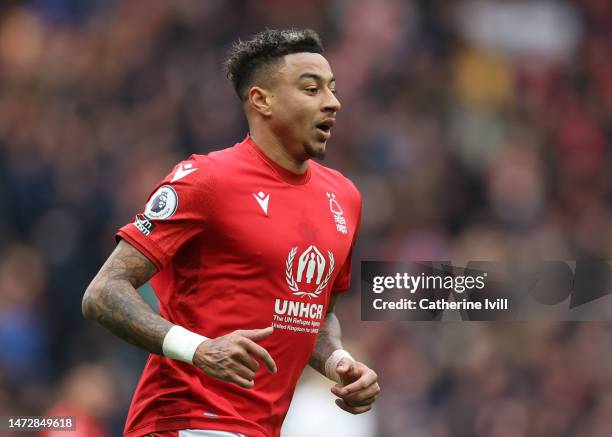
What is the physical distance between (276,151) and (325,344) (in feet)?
2.84

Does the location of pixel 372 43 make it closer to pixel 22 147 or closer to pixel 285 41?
pixel 22 147

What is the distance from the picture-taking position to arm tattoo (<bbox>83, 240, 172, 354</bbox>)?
15.3ft

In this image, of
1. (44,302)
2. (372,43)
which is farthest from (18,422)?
(372,43)

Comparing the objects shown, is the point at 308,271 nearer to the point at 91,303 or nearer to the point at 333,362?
the point at 333,362

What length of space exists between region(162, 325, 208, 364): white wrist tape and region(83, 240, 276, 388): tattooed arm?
22 mm

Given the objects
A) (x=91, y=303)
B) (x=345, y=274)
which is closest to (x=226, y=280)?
(x=91, y=303)

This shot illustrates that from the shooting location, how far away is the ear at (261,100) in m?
5.38

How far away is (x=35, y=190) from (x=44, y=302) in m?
1.17

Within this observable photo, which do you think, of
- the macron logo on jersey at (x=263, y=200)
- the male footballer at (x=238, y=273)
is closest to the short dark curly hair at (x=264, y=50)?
the male footballer at (x=238, y=273)

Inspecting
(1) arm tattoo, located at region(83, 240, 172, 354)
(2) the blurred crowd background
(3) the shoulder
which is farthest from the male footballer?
(2) the blurred crowd background

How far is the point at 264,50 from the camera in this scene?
544cm

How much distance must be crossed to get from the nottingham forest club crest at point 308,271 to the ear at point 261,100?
2.08 feet

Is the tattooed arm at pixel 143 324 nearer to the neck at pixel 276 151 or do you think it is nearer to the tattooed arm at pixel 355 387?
the tattooed arm at pixel 355 387

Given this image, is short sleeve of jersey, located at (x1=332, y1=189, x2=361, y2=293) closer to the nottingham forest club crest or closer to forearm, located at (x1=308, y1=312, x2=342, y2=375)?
forearm, located at (x1=308, y1=312, x2=342, y2=375)
